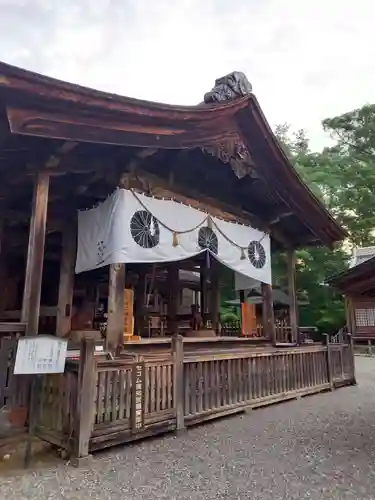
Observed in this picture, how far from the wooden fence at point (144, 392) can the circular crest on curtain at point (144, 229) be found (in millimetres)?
1468

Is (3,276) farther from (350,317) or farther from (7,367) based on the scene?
(350,317)

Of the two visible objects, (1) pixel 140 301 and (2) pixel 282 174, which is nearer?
(2) pixel 282 174

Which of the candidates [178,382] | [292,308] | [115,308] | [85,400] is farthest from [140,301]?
[85,400]

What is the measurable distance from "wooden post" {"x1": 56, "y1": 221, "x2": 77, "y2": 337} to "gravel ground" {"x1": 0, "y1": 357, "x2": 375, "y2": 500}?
3010mm

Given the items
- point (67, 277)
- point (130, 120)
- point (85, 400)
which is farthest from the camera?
point (67, 277)

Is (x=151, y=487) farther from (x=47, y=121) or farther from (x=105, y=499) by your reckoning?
(x=47, y=121)

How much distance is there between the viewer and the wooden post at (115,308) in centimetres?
505

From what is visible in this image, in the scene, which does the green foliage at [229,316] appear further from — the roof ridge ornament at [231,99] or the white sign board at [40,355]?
the white sign board at [40,355]

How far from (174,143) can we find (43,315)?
15.0 ft

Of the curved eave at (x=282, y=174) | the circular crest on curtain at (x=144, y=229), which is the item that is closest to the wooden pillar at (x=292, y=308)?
the curved eave at (x=282, y=174)

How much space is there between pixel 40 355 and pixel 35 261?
1.22m

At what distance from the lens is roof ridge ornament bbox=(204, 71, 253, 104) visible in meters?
6.30

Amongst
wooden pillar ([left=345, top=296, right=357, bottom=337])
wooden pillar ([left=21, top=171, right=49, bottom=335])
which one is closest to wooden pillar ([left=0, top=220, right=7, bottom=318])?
wooden pillar ([left=21, top=171, right=49, bottom=335])

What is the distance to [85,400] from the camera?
3.67m
